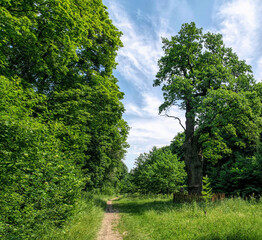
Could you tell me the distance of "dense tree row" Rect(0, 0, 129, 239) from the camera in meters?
4.04

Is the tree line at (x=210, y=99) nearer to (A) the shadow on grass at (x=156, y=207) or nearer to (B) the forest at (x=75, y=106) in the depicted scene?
(B) the forest at (x=75, y=106)

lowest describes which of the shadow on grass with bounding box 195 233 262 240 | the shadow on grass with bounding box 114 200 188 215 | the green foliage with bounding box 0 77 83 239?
the shadow on grass with bounding box 114 200 188 215

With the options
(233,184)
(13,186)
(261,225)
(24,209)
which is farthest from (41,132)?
(233,184)

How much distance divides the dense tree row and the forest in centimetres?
4

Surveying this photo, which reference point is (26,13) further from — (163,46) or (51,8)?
(163,46)

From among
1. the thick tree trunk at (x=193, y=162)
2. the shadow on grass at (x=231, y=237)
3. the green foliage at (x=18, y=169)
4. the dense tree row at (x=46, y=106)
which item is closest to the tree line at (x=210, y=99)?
the thick tree trunk at (x=193, y=162)

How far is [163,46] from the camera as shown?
61.3 feet

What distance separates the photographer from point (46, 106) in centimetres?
806

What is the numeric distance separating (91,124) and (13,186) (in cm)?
767

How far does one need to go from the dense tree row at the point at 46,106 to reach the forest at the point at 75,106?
4 cm

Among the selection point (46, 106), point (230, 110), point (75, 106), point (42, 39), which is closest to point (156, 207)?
point (230, 110)

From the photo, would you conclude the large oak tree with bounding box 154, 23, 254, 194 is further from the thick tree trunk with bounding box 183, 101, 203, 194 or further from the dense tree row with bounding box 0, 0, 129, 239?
the dense tree row with bounding box 0, 0, 129, 239

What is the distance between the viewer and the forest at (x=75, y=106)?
4.25 m

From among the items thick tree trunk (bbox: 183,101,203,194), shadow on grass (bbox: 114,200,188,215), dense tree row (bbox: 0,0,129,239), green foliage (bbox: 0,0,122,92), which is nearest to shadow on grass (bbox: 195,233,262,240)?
dense tree row (bbox: 0,0,129,239)
